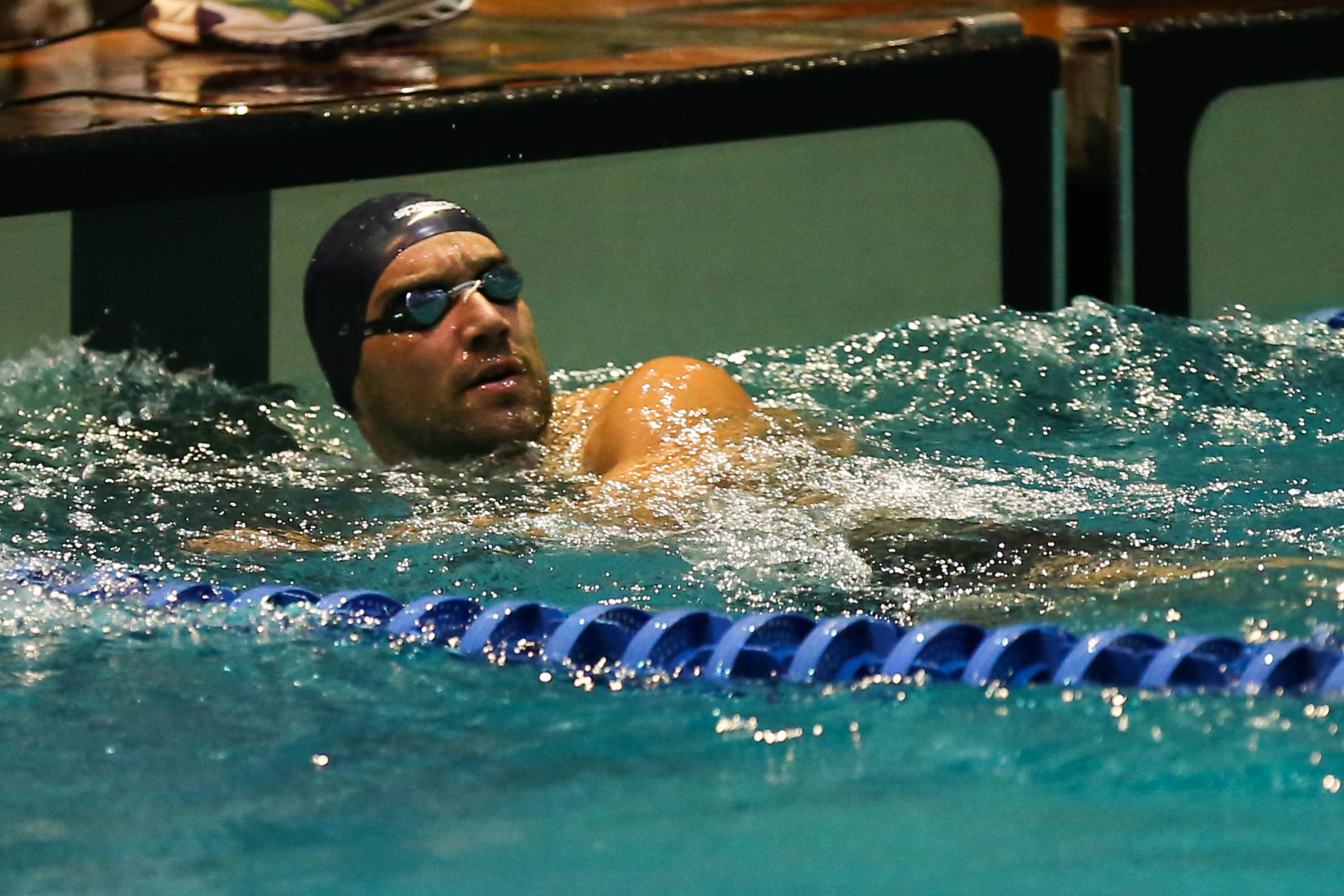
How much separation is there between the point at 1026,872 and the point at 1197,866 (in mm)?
163

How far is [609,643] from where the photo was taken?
2480 mm

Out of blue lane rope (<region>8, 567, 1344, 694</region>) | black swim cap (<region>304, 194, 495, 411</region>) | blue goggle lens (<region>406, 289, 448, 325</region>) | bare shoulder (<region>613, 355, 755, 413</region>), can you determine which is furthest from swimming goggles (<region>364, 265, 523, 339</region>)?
blue lane rope (<region>8, 567, 1344, 694</region>)

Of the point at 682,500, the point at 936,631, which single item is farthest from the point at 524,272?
the point at 936,631

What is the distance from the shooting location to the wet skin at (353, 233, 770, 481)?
3.59m

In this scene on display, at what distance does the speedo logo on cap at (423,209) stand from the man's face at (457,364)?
0.08 m

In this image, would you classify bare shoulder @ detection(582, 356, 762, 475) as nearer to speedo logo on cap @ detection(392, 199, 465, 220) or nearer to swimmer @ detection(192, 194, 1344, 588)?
swimmer @ detection(192, 194, 1344, 588)

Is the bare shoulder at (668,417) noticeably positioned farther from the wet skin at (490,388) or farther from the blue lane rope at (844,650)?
the blue lane rope at (844,650)

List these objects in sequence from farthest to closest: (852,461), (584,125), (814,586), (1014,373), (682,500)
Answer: (584,125) → (1014,373) → (852,461) → (682,500) → (814,586)

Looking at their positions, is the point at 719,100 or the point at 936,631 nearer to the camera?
the point at 936,631

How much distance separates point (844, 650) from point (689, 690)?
213 millimetres

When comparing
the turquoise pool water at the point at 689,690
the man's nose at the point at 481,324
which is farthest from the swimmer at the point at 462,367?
the turquoise pool water at the point at 689,690

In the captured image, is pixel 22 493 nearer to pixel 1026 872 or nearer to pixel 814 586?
pixel 814 586

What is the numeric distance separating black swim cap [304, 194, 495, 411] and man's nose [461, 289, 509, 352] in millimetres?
185

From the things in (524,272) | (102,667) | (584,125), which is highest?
(584,125)
